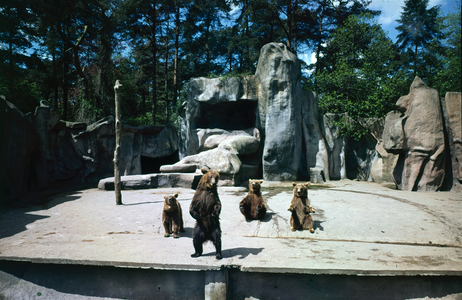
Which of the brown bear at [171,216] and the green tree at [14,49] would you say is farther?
the green tree at [14,49]

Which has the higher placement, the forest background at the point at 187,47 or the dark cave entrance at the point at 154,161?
the forest background at the point at 187,47

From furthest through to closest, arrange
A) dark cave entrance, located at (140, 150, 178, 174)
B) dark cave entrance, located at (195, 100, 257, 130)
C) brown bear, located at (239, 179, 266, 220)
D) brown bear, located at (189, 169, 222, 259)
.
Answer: dark cave entrance, located at (140, 150, 178, 174) < dark cave entrance, located at (195, 100, 257, 130) < brown bear, located at (239, 179, 266, 220) < brown bear, located at (189, 169, 222, 259)

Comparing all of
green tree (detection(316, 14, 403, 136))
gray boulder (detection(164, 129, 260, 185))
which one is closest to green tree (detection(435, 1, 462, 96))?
gray boulder (detection(164, 129, 260, 185))

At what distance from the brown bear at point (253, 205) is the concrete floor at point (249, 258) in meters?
0.14

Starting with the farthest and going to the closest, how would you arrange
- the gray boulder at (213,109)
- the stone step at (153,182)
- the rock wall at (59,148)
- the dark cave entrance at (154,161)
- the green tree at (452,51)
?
the dark cave entrance at (154,161), the gray boulder at (213,109), the stone step at (153,182), the rock wall at (59,148), the green tree at (452,51)

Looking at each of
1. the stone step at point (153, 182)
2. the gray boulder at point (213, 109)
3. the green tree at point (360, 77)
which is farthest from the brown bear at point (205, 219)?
the green tree at point (360, 77)

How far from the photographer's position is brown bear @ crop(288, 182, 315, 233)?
173 inches

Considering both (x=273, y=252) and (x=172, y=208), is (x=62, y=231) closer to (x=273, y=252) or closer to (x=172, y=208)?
(x=172, y=208)

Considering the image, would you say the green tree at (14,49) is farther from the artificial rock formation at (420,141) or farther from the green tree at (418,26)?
the artificial rock formation at (420,141)

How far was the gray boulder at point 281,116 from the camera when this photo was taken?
34.8 ft

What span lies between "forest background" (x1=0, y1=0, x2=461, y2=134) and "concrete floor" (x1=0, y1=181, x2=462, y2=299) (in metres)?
5.20

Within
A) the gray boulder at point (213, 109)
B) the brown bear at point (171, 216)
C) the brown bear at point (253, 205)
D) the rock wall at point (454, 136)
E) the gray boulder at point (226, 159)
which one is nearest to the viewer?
the brown bear at point (171, 216)

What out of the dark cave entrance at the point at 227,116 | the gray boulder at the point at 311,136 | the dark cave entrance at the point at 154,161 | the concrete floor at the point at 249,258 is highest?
the dark cave entrance at the point at 227,116

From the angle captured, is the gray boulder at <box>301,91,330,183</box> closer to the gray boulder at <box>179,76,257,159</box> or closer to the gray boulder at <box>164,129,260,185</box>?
the gray boulder at <box>164,129,260,185</box>
